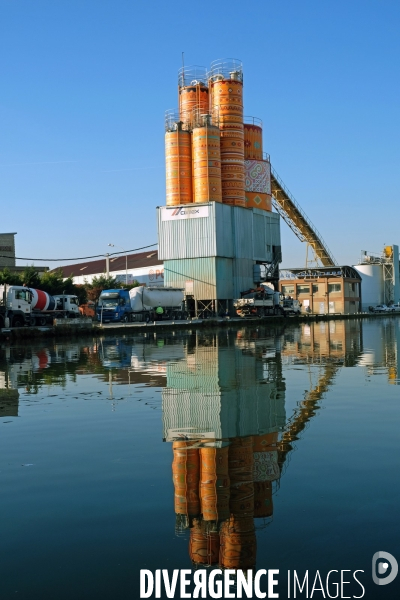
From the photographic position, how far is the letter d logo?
448 centimetres

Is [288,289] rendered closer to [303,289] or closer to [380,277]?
[303,289]

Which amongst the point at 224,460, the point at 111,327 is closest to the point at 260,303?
the point at 111,327

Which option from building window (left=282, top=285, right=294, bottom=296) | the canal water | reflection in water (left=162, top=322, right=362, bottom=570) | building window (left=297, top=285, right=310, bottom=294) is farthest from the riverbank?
building window (left=282, top=285, right=294, bottom=296)

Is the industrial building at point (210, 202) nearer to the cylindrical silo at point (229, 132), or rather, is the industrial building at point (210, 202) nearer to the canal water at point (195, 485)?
the cylindrical silo at point (229, 132)

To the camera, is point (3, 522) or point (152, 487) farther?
point (152, 487)

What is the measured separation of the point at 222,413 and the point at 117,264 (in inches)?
3993

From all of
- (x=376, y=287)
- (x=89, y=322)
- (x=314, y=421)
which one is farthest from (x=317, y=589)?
(x=376, y=287)

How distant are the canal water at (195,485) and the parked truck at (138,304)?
39704 millimetres

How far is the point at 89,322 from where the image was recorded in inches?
1734

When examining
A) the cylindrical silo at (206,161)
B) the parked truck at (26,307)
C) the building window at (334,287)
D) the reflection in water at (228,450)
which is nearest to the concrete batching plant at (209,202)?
the cylindrical silo at (206,161)

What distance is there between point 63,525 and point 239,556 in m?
1.55

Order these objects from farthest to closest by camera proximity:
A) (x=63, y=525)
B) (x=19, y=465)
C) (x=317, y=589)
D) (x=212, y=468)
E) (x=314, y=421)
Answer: (x=314, y=421)
(x=19, y=465)
(x=212, y=468)
(x=63, y=525)
(x=317, y=589)

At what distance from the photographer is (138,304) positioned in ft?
183

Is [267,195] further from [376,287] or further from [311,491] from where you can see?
[311,491]
